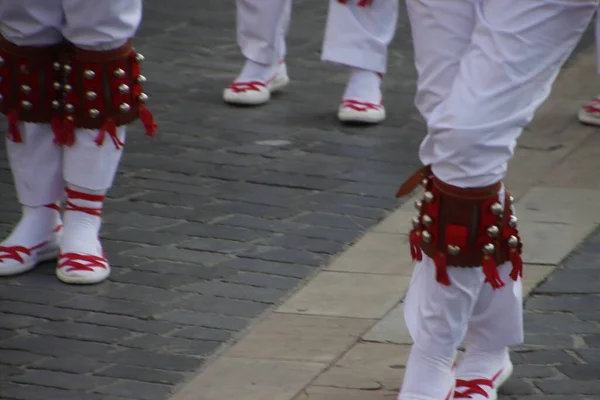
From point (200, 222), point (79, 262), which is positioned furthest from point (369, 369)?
point (200, 222)

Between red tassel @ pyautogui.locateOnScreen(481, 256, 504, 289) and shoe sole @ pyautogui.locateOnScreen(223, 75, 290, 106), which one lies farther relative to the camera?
shoe sole @ pyautogui.locateOnScreen(223, 75, 290, 106)

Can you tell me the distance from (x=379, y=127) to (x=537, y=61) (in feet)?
9.68

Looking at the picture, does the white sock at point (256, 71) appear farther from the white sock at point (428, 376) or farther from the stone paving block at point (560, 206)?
the white sock at point (428, 376)

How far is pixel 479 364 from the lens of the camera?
3.14 m

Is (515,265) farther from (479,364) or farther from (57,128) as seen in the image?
(57,128)

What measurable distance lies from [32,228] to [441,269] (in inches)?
65.9

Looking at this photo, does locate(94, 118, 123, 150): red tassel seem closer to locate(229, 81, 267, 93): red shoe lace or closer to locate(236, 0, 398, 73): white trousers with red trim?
locate(236, 0, 398, 73): white trousers with red trim

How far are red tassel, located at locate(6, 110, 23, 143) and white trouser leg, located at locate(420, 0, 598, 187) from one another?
5.32ft

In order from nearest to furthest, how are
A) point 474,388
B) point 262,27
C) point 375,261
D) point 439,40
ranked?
point 439,40 < point 474,388 < point 375,261 < point 262,27

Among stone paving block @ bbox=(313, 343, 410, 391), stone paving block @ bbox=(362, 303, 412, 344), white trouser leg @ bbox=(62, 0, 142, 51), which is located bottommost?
stone paving block @ bbox=(362, 303, 412, 344)

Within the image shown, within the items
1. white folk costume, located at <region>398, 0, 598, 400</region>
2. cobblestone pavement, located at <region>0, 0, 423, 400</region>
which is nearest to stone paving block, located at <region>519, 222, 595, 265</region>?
cobblestone pavement, located at <region>0, 0, 423, 400</region>

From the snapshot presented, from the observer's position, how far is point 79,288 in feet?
13.1

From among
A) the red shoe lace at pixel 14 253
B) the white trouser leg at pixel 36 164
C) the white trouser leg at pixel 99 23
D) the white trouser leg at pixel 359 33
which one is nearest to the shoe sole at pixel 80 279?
the red shoe lace at pixel 14 253

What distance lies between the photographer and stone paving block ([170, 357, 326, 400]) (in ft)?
10.7
